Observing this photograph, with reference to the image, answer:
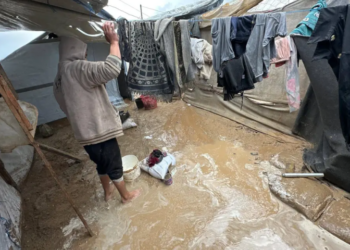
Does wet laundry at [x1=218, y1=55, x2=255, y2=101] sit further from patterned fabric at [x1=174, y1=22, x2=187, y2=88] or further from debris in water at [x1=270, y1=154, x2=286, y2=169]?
debris in water at [x1=270, y1=154, x2=286, y2=169]

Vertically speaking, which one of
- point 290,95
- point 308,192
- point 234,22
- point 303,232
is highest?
point 234,22

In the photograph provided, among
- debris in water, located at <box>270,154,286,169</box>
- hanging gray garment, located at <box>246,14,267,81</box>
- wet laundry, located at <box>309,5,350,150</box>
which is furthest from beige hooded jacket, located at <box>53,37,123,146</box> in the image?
debris in water, located at <box>270,154,286,169</box>

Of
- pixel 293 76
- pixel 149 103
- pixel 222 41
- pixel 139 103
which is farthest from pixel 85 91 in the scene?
pixel 139 103

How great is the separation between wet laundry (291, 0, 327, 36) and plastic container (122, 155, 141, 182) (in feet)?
8.66

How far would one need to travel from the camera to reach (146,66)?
2.21 m

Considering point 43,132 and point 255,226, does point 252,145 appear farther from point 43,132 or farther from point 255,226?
point 43,132

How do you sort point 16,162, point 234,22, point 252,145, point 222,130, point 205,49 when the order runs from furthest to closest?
1. point 222,130
2. point 252,145
3. point 16,162
4. point 205,49
5. point 234,22

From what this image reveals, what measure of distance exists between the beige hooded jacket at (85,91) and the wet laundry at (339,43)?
5.49 ft

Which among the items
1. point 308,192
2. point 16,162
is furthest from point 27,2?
point 308,192

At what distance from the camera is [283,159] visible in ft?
9.87

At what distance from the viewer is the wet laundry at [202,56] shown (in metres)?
2.21

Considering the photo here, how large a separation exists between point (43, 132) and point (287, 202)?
5.26m

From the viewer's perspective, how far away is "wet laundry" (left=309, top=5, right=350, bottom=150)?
4.23 feet

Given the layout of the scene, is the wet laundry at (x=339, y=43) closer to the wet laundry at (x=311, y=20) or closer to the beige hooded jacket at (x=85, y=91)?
the wet laundry at (x=311, y=20)
